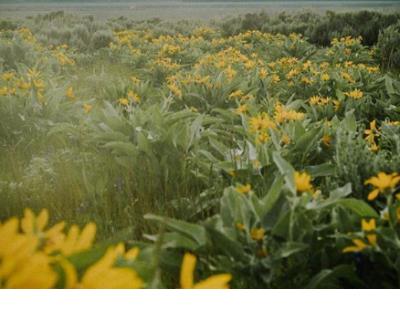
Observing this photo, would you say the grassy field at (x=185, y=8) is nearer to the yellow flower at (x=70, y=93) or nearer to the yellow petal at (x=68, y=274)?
the yellow flower at (x=70, y=93)

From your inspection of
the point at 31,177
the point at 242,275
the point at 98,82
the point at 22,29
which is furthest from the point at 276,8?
the point at 242,275

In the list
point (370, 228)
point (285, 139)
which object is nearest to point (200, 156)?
point (285, 139)

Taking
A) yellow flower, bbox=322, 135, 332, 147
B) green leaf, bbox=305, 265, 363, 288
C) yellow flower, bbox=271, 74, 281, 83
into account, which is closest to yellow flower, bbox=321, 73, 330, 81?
yellow flower, bbox=271, 74, 281, 83

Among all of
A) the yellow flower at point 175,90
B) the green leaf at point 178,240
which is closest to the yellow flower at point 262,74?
the yellow flower at point 175,90

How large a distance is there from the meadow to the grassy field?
5 cm

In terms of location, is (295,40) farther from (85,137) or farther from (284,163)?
(284,163)

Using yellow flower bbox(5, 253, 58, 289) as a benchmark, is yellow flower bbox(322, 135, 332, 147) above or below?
below

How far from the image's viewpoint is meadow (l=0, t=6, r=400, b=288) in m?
1.09

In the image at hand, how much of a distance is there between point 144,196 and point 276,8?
1215 millimetres

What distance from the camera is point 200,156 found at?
1.78m

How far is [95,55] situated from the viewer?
275 centimetres

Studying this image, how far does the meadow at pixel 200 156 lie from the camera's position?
3.57 ft

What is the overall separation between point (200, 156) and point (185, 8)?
0.74 metres

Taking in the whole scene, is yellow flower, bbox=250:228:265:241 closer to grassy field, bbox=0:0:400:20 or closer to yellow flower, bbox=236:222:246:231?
yellow flower, bbox=236:222:246:231
